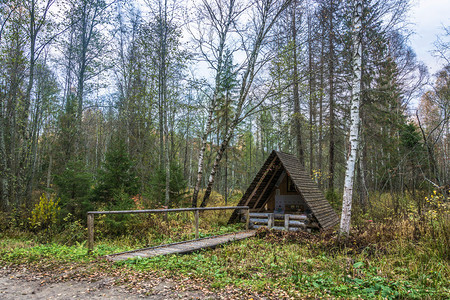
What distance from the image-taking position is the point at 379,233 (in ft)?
24.2

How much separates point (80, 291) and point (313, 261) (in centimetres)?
462

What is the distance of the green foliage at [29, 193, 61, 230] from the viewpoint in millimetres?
9445

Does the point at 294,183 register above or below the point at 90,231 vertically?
above

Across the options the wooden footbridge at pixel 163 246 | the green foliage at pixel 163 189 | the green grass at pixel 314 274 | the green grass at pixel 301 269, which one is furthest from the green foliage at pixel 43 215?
the green grass at pixel 314 274

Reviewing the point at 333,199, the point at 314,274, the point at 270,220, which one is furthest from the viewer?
the point at 333,199

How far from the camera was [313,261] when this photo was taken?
5965 millimetres

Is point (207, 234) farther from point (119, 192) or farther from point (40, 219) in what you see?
point (40, 219)

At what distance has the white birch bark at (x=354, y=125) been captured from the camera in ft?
26.7

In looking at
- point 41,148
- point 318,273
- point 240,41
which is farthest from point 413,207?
point 41,148

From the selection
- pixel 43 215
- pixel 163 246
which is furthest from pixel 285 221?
pixel 43 215

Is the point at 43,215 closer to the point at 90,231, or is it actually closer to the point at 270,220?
the point at 90,231

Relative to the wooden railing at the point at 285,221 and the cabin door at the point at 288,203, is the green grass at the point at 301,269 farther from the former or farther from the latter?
the cabin door at the point at 288,203

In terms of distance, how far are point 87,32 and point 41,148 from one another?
12.5 metres

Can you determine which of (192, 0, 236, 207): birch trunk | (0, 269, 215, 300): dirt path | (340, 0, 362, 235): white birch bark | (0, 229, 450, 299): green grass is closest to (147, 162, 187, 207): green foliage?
(192, 0, 236, 207): birch trunk
